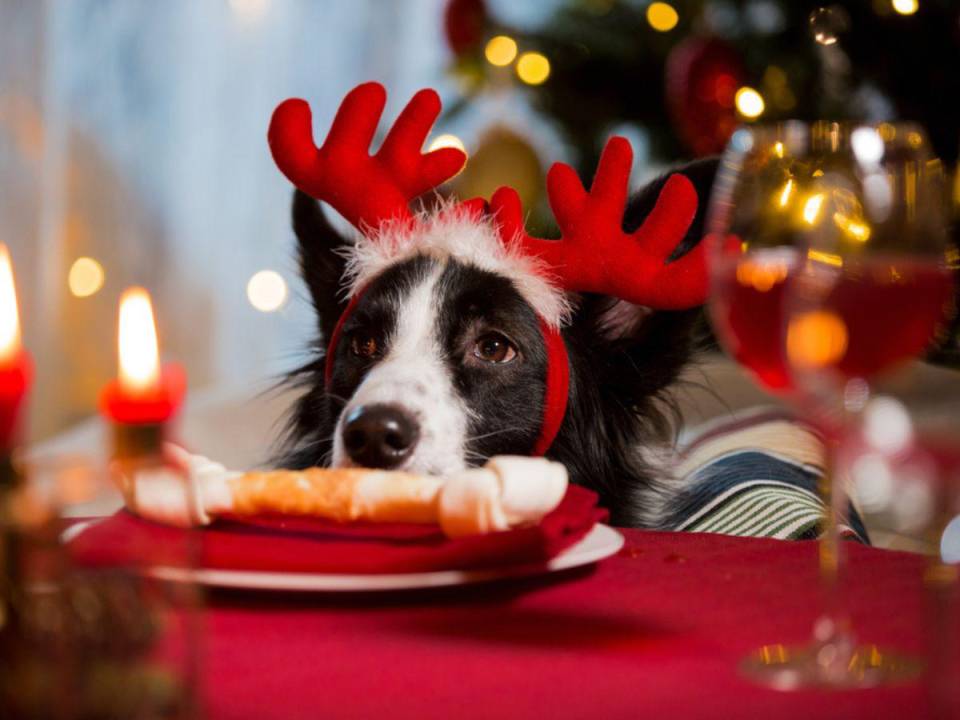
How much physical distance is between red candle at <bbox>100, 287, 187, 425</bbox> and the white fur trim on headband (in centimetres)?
83

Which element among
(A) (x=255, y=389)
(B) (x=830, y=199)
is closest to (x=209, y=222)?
(A) (x=255, y=389)

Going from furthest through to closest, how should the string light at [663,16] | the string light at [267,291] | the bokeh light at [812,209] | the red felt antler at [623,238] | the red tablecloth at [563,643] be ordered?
the string light at [267,291] < the string light at [663,16] < the red felt antler at [623,238] < the bokeh light at [812,209] < the red tablecloth at [563,643]

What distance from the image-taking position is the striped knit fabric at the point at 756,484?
1689 millimetres

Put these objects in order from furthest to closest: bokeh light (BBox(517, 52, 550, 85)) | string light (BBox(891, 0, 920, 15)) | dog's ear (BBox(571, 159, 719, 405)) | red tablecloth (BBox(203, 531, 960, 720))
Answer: bokeh light (BBox(517, 52, 550, 85)), string light (BBox(891, 0, 920, 15)), dog's ear (BBox(571, 159, 719, 405)), red tablecloth (BBox(203, 531, 960, 720))

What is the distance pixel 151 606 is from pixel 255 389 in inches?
122

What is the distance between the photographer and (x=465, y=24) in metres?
3.88

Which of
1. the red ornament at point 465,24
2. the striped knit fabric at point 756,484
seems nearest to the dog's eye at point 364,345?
the striped knit fabric at point 756,484

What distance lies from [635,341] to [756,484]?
290 mm

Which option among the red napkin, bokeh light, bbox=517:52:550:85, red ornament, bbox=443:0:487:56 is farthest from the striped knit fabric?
red ornament, bbox=443:0:487:56

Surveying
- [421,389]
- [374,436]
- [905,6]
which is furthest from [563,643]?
[905,6]

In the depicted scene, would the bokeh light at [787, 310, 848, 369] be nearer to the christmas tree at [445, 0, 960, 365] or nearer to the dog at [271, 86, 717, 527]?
the dog at [271, 86, 717, 527]

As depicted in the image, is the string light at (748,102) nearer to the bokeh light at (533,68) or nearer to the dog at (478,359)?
the bokeh light at (533,68)

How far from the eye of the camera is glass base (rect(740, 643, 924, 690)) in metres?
0.65

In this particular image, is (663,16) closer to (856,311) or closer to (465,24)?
(465,24)
